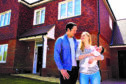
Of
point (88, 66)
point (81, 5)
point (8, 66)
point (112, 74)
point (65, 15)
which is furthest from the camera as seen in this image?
point (112, 74)

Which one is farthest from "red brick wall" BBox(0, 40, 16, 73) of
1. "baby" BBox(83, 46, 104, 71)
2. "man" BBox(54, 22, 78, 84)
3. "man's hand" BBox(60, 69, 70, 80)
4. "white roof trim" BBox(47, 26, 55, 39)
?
"baby" BBox(83, 46, 104, 71)

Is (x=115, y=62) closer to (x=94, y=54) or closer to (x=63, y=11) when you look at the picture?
(x=63, y=11)

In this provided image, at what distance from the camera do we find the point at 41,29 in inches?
413

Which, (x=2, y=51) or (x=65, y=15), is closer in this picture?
(x=65, y=15)

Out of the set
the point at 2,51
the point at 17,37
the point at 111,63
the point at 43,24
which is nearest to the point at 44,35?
the point at 43,24

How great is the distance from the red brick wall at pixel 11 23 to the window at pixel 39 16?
1815mm

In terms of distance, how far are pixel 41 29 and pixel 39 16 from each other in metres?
2.10

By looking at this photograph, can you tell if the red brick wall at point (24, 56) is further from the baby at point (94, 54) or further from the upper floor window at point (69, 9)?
the baby at point (94, 54)

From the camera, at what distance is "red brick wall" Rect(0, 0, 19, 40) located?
37.3 feet

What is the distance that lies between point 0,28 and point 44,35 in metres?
6.57

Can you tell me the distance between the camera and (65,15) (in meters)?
9.91

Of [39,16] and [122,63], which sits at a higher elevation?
[39,16]

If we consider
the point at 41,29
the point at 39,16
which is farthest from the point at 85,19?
the point at 39,16

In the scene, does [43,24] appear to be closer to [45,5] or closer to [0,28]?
[45,5]
